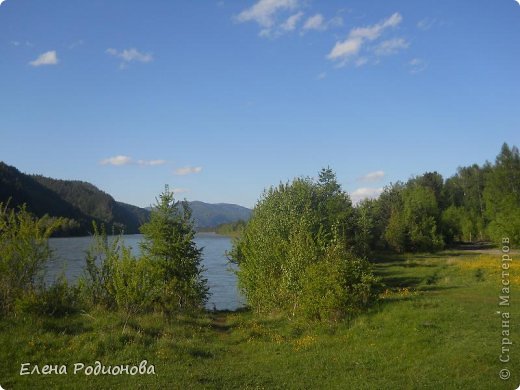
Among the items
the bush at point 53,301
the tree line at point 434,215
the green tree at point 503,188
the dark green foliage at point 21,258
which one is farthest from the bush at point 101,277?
the green tree at point 503,188

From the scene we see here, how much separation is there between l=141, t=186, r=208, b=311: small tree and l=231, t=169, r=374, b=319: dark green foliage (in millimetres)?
4005

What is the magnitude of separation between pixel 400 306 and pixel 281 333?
5.70m

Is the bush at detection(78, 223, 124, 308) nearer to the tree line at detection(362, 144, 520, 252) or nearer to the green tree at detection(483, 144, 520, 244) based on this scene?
the tree line at detection(362, 144, 520, 252)

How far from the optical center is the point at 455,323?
17.5m

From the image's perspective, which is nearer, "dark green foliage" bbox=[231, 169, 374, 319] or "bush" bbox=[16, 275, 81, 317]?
"bush" bbox=[16, 275, 81, 317]

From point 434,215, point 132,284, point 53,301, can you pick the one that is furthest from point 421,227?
point 53,301

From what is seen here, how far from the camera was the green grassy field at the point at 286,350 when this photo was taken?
12.3 metres

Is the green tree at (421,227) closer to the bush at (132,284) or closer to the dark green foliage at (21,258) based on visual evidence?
the bush at (132,284)

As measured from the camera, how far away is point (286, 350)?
16.8 meters

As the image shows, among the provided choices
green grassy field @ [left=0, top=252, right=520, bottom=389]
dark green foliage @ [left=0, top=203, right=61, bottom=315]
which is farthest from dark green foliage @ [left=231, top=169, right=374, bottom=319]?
dark green foliage @ [left=0, top=203, right=61, bottom=315]

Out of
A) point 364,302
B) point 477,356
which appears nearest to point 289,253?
point 364,302

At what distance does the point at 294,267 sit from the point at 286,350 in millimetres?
8013

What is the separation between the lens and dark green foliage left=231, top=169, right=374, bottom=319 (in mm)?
20375

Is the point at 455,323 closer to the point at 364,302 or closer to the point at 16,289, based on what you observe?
the point at 364,302
